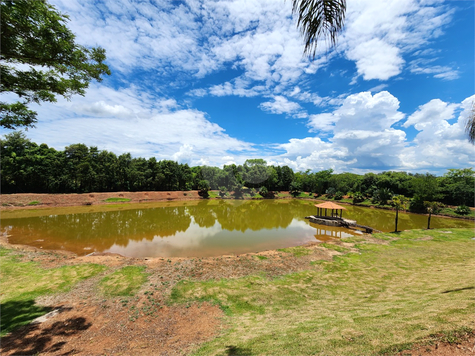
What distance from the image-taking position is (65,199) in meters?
30.2

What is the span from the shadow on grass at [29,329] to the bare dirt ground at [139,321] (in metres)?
0.02

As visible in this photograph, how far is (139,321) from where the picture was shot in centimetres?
517

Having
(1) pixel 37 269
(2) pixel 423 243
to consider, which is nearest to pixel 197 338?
(1) pixel 37 269

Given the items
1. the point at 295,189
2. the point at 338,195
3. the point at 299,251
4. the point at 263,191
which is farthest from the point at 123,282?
the point at 295,189

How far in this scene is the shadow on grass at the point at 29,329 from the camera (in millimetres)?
4031

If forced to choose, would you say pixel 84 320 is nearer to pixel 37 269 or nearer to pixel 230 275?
pixel 230 275

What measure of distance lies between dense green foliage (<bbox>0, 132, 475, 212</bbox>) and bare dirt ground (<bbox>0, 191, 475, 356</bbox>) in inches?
1277

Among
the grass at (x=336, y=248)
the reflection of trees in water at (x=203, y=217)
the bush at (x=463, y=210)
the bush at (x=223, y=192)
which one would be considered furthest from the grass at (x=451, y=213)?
the bush at (x=223, y=192)

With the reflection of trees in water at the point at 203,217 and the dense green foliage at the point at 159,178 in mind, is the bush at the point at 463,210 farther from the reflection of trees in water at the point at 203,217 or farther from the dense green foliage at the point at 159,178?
the reflection of trees in water at the point at 203,217

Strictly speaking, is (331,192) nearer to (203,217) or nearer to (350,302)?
(203,217)

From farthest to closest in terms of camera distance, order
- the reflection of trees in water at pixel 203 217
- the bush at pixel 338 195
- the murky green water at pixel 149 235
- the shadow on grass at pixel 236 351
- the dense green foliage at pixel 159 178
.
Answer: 1. the bush at pixel 338 195
2. the dense green foliage at pixel 159 178
3. the reflection of trees in water at pixel 203 217
4. the murky green water at pixel 149 235
5. the shadow on grass at pixel 236 351

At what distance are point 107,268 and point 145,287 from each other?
9.92ft

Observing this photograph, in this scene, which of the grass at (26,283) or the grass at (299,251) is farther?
the grass at (299,251)

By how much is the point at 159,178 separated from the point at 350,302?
4481 centimetres
